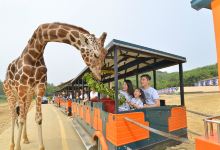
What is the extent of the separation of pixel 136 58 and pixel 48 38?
2.34 meters

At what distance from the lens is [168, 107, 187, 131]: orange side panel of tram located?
485cm

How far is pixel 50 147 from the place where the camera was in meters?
6.75

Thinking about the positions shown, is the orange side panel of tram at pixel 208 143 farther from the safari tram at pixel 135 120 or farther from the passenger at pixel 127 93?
the passenger at pixel 127 93

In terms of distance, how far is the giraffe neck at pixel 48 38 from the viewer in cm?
534

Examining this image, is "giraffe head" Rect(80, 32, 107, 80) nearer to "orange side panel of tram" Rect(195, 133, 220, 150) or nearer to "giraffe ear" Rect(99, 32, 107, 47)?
"giraffe ear" Rect(99, 32, 107, 47)

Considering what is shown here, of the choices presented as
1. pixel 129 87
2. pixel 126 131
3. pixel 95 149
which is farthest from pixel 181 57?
pixel 95 149

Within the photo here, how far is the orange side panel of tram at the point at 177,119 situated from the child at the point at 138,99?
0.69m

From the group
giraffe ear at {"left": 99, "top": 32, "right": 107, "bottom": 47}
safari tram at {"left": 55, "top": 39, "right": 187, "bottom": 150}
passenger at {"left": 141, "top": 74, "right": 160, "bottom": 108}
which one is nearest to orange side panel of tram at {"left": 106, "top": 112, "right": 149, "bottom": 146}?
safari tram at {"left": 55, "top": 39, "right": 187, "bottom": 150}

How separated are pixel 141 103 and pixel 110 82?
16.0 feet

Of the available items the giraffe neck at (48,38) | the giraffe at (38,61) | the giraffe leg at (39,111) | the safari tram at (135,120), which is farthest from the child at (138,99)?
the giraffe leg at (39,111)

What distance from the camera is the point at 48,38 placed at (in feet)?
19.0

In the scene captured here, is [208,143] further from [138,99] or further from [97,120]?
[97,120]

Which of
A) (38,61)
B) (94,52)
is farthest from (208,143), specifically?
(38,61)

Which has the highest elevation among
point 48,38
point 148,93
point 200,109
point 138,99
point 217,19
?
point 48,38
